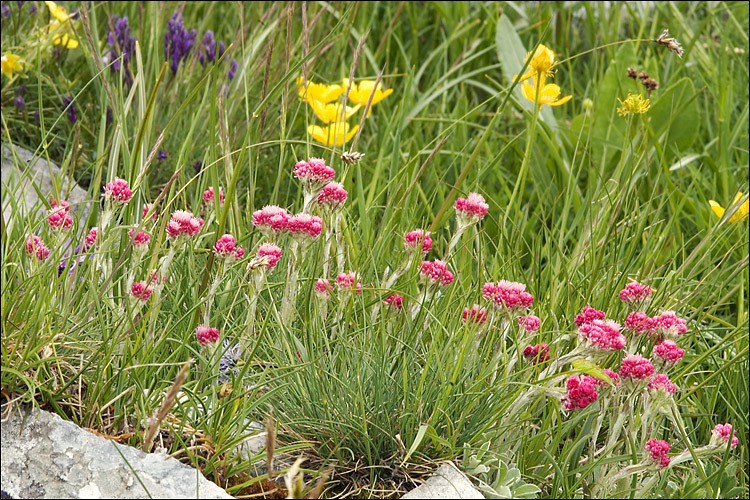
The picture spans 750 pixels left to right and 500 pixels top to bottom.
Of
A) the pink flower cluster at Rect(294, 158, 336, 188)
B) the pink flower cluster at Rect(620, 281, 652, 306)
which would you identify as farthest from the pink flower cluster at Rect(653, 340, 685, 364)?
the pink flower cluster at Rect(294, 158, 336, 188)

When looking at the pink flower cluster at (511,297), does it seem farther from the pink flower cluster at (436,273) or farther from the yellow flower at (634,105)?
the yellow flower at (634,105)

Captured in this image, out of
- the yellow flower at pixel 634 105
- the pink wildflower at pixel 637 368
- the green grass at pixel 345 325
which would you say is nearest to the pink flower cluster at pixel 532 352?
the green grass at pixel 345 325

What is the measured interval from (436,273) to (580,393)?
0.40m

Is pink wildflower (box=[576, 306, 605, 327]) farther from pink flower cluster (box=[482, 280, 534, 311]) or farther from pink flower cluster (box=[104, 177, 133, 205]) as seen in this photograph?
pink flower cluster (box=[104, 177, 133, 205])

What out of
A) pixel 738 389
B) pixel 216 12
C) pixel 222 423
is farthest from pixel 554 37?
pixel 222 423

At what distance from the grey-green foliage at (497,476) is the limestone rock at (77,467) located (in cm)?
43

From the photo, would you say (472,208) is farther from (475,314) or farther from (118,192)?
(118,192)

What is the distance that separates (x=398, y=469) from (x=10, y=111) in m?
2.10

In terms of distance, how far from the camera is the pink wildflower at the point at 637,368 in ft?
4.88

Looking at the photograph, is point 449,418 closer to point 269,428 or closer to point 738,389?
point 269,428

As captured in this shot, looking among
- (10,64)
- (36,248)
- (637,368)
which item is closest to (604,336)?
(637,368)

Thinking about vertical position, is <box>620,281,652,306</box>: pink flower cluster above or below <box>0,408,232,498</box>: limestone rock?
above

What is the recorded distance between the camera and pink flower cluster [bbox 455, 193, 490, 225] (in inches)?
68.3

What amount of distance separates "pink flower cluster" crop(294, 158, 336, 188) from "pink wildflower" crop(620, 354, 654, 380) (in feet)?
2.12
